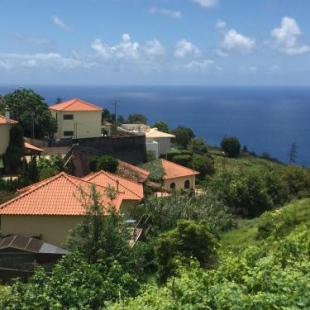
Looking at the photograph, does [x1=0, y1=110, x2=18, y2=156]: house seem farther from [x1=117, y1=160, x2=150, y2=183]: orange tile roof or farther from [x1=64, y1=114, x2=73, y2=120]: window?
[x1=64, y1=114, x2=73, y2=120]: window

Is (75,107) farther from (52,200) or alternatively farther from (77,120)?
(52,200)

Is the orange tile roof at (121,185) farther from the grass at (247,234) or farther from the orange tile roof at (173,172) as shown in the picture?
the orange tile roof at (173,172)

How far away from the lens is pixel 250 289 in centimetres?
877

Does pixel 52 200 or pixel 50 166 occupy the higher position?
pixel 52 200

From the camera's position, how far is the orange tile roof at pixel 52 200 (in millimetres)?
22406

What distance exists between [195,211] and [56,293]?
14124 mm

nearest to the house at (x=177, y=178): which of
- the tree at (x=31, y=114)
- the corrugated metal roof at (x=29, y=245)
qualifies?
the tree at (x=31, y=114)

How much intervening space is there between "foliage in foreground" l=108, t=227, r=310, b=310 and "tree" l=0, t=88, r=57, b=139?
134 ft

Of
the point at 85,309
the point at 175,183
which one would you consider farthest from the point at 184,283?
the point at 175,183

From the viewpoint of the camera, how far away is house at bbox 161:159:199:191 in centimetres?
4362

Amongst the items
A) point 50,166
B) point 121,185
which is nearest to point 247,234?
point 121,185

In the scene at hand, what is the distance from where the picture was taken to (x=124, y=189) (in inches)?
1128

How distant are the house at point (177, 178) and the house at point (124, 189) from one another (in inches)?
488

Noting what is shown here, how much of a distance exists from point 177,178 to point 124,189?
53.0 ft
